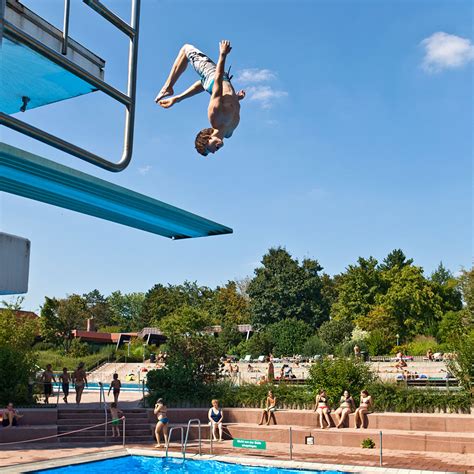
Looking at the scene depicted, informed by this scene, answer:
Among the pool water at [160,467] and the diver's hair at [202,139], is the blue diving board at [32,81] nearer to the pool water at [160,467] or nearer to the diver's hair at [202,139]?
the diver's hair at [202,139]

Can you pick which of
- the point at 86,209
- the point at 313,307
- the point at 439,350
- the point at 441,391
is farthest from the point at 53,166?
the point at 313,307

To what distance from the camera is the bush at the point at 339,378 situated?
61.2 feet

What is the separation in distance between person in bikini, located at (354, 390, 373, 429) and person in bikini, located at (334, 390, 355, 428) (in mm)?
280

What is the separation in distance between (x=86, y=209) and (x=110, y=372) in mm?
33289

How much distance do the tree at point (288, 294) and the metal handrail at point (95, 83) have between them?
5853cm

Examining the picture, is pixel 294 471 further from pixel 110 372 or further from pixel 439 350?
pixel 110 372

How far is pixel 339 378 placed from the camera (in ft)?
61.4

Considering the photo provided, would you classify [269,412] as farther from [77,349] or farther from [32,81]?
[77,349]

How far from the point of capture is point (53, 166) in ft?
30.6

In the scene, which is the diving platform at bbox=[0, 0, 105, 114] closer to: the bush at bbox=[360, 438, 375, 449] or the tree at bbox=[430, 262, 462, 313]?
the bush at bbox=[360, 438, 375, 449]

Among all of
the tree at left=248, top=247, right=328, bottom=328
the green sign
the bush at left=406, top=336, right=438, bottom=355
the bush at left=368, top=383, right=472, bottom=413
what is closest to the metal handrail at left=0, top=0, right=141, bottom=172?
the green sign

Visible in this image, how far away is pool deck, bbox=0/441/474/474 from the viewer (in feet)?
43.6

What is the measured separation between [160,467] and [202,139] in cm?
1287

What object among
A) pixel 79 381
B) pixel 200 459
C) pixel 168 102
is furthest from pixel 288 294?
pixel 168 102
